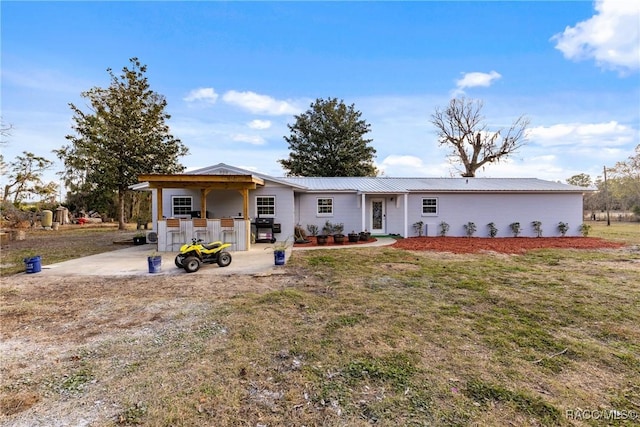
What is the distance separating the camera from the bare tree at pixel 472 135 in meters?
25.3

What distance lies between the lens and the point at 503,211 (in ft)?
50.0

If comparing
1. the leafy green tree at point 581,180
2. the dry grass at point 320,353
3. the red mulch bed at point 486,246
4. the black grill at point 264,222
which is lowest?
the dry grass at point 320,353

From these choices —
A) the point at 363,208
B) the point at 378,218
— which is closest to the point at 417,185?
the point at 378,218

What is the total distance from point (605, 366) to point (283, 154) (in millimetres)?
29378

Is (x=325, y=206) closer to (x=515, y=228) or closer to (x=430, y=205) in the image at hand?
(x=430, y=205)

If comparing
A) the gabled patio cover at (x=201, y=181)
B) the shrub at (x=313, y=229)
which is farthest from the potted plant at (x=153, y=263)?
the shrub at (x=313, y=229)

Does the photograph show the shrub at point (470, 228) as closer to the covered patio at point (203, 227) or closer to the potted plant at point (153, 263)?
the covered patio at point (203, 227)

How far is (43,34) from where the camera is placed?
9.05m

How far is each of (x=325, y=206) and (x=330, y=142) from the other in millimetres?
15643

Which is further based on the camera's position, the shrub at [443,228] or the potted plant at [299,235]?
the shrub at [443,228]

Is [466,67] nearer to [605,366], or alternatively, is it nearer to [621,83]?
[621,83]

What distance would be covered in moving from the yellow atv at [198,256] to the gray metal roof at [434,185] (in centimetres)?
635

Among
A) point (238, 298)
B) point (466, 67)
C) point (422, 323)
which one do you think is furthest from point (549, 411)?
point (466, 67)

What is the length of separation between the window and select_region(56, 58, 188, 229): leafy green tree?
14372 millimetres
